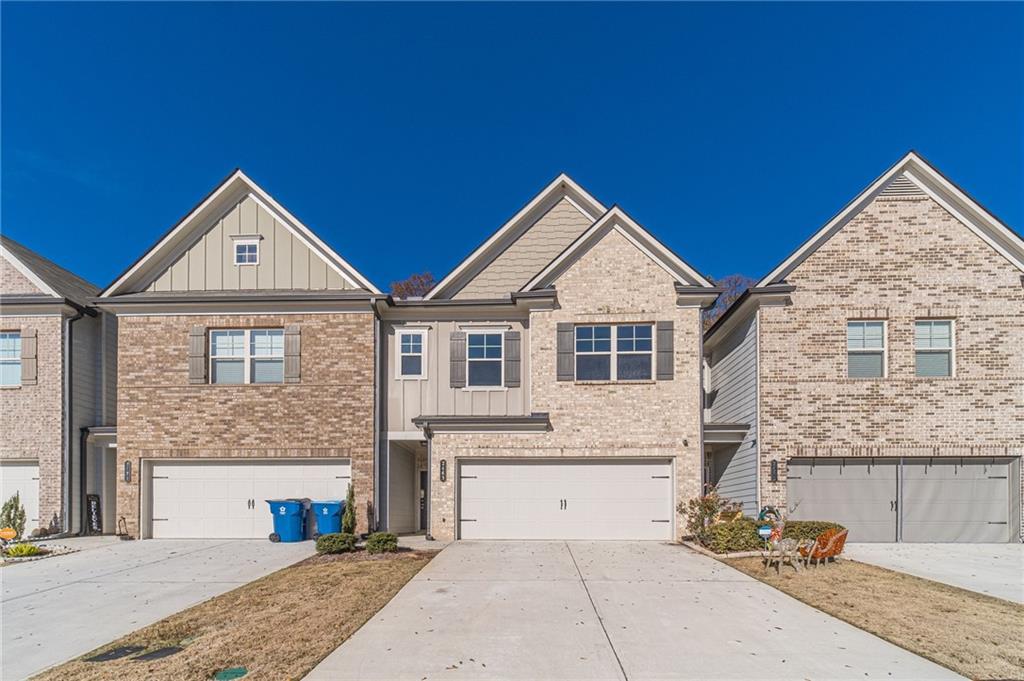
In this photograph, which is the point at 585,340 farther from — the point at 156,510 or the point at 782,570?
the point at 156,510

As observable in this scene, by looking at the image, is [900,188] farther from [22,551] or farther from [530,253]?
[22,551]

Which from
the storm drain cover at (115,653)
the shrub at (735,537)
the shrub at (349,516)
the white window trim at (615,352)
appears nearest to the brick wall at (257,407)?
the shrub at (349,516)

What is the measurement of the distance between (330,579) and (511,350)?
7395 mm

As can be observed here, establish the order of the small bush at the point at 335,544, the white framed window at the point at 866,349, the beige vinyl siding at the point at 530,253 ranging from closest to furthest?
the small bush at the point at 335,544
the white framed window at the point at 866,349
the beige vinyl siding at the point at 530,253

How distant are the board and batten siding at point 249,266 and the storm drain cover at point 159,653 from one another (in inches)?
402

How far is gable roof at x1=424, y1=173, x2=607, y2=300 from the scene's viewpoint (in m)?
16.4

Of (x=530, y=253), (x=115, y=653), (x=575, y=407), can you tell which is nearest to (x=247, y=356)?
(x=530, y=253)

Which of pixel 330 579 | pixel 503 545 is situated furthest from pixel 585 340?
pixel 330 579

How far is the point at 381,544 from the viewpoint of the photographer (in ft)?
40.6

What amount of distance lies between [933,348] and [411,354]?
40.6ft

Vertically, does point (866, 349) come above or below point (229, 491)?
above

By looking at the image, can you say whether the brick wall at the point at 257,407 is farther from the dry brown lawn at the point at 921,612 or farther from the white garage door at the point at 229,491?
the dry brown lawn at the point at 921,612

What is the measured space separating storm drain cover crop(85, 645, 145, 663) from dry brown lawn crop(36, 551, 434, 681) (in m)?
0.09

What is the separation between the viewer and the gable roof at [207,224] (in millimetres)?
15547
